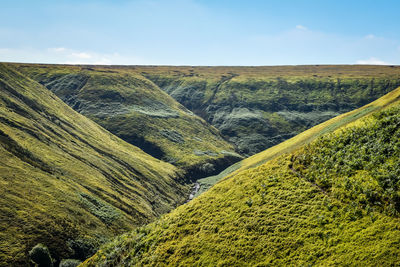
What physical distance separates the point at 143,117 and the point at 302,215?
119938 mm

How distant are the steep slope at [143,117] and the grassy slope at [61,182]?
17.9m

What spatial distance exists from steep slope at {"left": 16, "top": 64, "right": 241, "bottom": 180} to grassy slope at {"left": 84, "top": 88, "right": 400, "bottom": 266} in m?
68.4

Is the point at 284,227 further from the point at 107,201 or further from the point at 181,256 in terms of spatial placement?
the point at 107,201

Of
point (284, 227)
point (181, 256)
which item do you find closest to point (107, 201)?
point (181, 256)

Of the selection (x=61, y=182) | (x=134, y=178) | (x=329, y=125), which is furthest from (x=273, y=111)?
(x=61, y=182)

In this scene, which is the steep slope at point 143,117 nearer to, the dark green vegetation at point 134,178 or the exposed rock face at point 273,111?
the dark green vegetation at point 134,178

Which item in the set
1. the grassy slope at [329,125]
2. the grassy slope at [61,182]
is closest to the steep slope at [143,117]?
the grassy slope at [61,182]

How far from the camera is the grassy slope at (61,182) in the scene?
1491 inches

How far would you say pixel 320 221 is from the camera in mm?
24797

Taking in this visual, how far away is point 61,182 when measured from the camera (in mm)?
52000

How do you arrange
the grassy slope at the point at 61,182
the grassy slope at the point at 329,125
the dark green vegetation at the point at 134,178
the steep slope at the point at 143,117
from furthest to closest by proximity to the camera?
the steep slope at the point at 143,117, the grassy slope at the point at 329,125, the grassy slope at the point at 61,182, the dark green vegetation at the point at 134,178

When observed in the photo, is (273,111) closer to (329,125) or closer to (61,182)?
(329,125)

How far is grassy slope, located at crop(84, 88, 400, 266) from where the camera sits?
22.1m

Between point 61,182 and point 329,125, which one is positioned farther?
point 329,125
